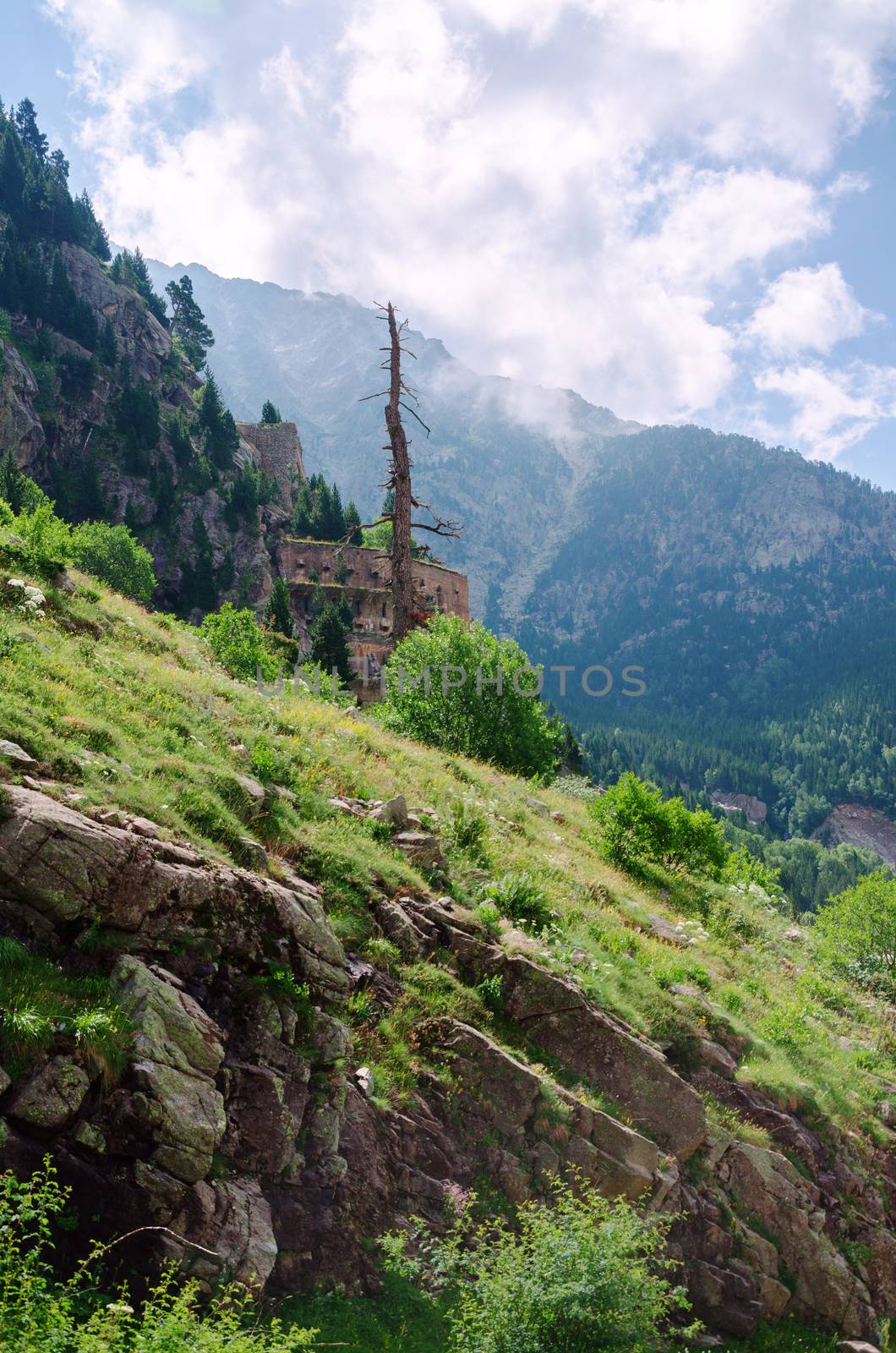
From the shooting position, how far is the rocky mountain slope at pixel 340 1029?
655 centimetres

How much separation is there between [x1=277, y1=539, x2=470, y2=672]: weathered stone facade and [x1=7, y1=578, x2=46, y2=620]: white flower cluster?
2035 inches

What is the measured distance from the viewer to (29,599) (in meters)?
13.8

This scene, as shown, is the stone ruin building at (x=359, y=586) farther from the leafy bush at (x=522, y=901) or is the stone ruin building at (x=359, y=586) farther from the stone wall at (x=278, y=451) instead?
the leafy bush at (x=522, y=901)

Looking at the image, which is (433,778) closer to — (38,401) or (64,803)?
(64,803)

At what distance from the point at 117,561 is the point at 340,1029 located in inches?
2045

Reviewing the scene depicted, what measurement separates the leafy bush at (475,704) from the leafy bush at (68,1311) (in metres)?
19.4

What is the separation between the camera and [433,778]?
17094 millimetres

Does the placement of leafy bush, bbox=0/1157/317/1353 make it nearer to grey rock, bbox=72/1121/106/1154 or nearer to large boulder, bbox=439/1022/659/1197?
grey rock, bbox=72/1121/106/1154

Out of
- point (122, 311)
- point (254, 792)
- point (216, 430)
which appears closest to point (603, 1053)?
point (254, 792)

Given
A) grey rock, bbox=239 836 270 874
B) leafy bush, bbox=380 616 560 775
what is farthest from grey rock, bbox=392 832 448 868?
leafy bush, bbox=380 616 560 775

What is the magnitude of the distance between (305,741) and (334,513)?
74669 millimetres

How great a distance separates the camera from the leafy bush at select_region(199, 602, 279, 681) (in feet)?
94.1

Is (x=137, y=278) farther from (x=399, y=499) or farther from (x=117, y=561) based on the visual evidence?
(x=399, y=499)

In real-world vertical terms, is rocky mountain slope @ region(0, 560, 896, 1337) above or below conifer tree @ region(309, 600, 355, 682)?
below
